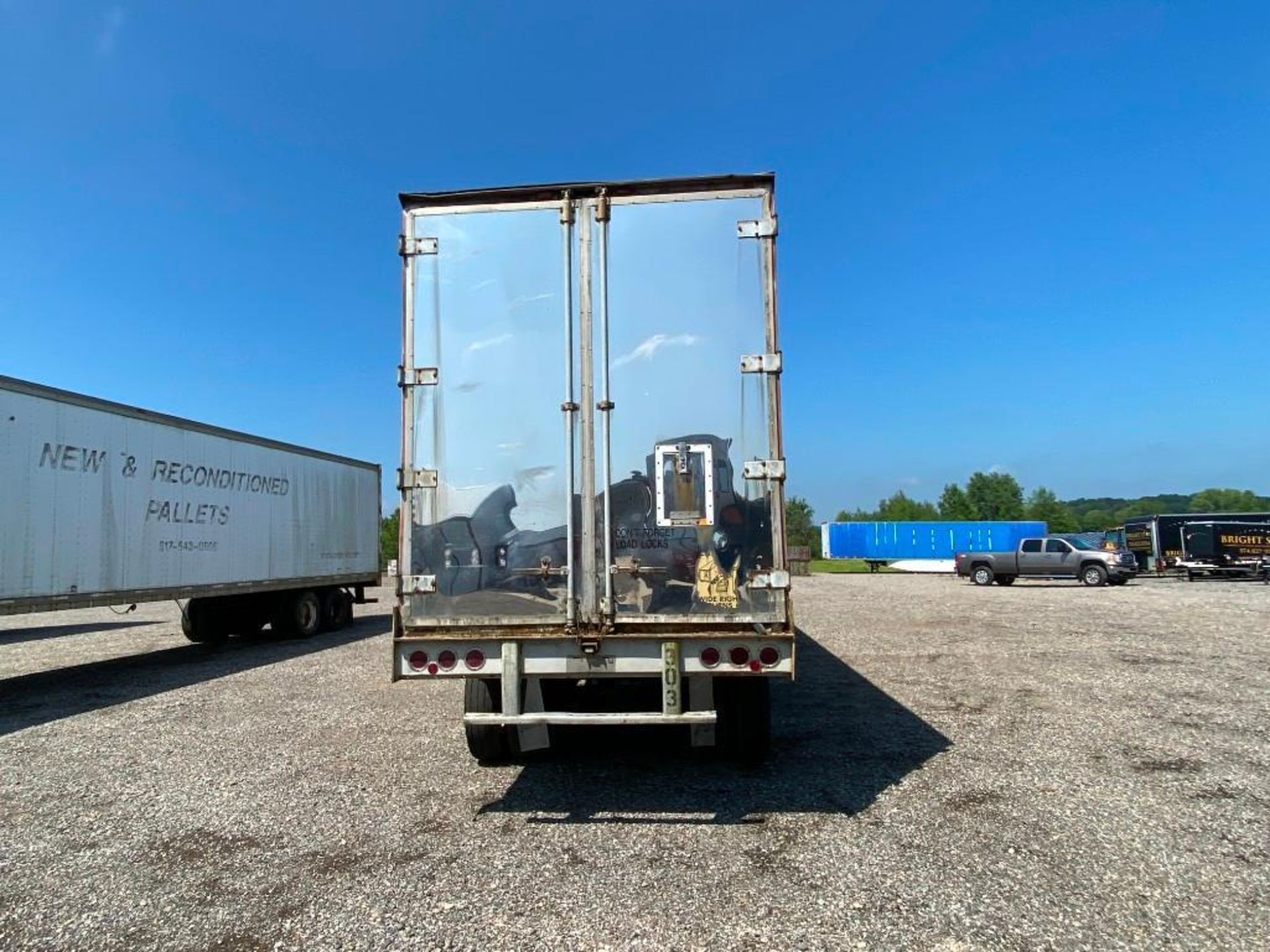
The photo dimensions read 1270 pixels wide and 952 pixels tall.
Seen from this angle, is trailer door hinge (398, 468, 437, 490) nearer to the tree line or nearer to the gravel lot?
the gravel lot

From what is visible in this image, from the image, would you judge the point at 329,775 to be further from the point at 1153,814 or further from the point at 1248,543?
the point at 1248,543

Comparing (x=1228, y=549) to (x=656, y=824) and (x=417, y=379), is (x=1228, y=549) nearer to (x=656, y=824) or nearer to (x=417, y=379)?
(x=656, y=824)

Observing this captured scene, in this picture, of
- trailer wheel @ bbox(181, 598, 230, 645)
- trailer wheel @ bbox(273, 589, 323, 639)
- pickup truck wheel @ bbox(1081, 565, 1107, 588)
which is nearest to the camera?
trailer wheel @ bbox(181, 598, 230, 645)

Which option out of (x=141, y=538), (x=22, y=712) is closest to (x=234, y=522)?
(x=141, y=538)

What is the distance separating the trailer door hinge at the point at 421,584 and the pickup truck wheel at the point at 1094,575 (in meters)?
28.5

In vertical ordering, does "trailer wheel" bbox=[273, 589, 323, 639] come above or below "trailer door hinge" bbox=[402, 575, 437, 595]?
below

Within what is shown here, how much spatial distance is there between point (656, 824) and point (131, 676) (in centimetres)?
977

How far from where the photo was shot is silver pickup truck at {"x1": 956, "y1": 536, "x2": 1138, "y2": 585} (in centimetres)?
2630

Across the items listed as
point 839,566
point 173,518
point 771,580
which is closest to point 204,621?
point 173,518

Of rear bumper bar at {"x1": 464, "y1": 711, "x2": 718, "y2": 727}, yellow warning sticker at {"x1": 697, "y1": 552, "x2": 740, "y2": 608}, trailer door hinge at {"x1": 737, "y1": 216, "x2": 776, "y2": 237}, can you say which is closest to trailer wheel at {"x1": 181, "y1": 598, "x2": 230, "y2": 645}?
rear bumper bar at {"x1": 464, "y1": 711, "x2": 718, "y2": 727}

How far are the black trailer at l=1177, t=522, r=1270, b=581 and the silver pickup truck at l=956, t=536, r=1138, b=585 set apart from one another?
5169mm

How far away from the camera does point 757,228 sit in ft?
14.9

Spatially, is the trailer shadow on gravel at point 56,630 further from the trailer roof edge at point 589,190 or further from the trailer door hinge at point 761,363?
the trailer door hinge at point 761,363

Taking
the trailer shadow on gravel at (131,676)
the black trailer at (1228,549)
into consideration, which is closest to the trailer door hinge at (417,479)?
the trailer shadow on gravel at (131,676)
